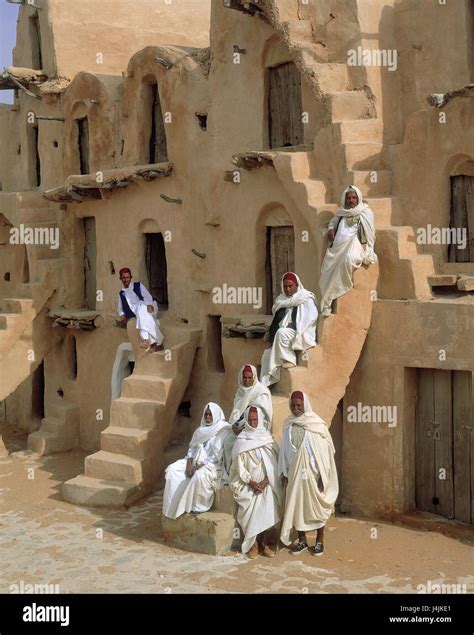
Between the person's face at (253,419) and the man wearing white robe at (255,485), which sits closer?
the man wearing white robe at (255,485)

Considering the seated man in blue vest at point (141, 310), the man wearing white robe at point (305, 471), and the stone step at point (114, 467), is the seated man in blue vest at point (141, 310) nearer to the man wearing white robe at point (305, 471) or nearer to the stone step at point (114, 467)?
the stone step at point (114, 467)

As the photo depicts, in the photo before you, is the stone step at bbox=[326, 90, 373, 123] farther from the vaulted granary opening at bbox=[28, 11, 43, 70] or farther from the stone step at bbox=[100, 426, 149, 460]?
the vaulted granary opening at bbox=[28, 11, 43, 70]

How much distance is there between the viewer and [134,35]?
22578 mm

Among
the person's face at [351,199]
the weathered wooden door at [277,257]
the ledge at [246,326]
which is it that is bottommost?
the ledge at [246,326]

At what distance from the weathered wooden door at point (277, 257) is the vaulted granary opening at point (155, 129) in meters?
3.58

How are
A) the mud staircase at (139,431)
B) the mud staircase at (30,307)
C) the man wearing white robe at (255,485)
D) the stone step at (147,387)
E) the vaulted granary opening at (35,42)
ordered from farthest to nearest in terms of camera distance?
the vaulted granary opening at (35,42) → the mud staircase at (30,307) → the stone step at (147,387) → the mud staircase at (139,431) → the man wearing white robe at (255,485)

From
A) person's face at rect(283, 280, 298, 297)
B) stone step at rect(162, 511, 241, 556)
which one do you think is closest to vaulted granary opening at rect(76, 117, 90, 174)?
person's face at rect(283, 280, 298, 297)

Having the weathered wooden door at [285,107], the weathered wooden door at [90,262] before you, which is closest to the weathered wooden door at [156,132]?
the weathered wooden door at [90,262]

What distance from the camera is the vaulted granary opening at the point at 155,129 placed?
1858 centimetres

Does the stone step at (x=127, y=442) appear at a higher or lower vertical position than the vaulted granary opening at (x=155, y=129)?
lower

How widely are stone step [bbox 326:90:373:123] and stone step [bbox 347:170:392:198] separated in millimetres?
980

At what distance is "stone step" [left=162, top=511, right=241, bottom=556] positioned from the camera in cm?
1220

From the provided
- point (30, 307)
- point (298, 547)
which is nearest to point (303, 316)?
point (298, 547)

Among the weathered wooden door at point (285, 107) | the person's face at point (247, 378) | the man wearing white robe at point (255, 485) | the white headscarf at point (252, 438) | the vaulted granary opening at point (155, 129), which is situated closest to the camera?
the man wearing white robe at point (255, 485)
